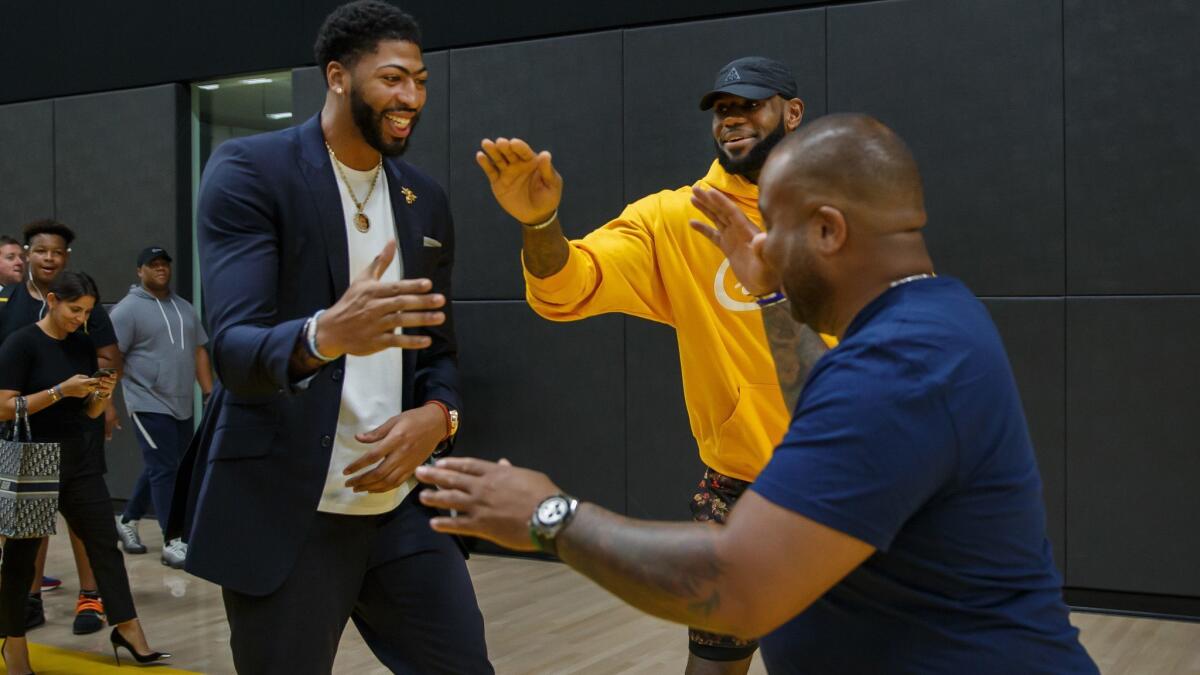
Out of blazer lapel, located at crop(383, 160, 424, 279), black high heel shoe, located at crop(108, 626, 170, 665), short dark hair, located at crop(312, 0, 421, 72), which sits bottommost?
black high heel shoe, located at crop(108, 626, 170, 665)

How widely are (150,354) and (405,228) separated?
509 centimetres

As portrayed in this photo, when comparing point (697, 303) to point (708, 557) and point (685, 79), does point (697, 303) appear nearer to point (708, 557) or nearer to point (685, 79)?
point (708, 557)

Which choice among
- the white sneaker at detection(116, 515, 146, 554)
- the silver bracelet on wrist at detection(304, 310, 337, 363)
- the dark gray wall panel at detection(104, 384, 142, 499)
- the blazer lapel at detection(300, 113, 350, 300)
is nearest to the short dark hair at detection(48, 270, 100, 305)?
the white sneaker at detection(116, 515, 146, 554)

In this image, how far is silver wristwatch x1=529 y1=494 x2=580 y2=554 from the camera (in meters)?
1.61

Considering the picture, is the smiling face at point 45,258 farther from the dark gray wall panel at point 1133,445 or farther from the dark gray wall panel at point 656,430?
the dark gray wall panel at point 1133,445

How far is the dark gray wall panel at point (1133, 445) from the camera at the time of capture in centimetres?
578

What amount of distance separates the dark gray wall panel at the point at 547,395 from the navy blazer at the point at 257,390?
4671 millimetres

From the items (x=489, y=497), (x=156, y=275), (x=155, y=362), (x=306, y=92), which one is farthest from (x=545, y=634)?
(x=306, y=92)

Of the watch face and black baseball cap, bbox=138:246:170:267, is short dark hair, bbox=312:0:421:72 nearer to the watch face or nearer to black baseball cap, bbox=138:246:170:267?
the watch face

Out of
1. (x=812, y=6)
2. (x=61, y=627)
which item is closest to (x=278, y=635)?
(x=61, y=627)

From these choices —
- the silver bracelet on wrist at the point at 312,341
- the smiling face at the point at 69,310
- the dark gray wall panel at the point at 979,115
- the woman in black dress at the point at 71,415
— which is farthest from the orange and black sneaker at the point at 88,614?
the dark gray wall panel at the point at 979,115

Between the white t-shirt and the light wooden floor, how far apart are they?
2564mm

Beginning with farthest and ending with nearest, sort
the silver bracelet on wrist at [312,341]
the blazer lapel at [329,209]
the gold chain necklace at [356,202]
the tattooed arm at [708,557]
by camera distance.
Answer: the gold chain necklace at [356,202]
the blazer lapel at [329,209]
the silver bracelet on wrist at [312,341]
the tattooed arm at [708,557]

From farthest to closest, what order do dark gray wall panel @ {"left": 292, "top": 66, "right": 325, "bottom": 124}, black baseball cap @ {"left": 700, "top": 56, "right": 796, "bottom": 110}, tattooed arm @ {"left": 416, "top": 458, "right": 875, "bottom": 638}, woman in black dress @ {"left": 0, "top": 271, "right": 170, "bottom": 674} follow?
dark gray wall panel @ {"left": 292, "top": 66, "right": 325, "bottom": 124} < woman in black dress @ {"left": 0, "top": 271, "right": 170, "bottom": 674} < black baseball cap @ {"left": 700, "top": 56, "right": 796, "bottom": 110} < tattooed arm @ {"left": 416, "top": 458, "right": 875, "bottom": 638}
